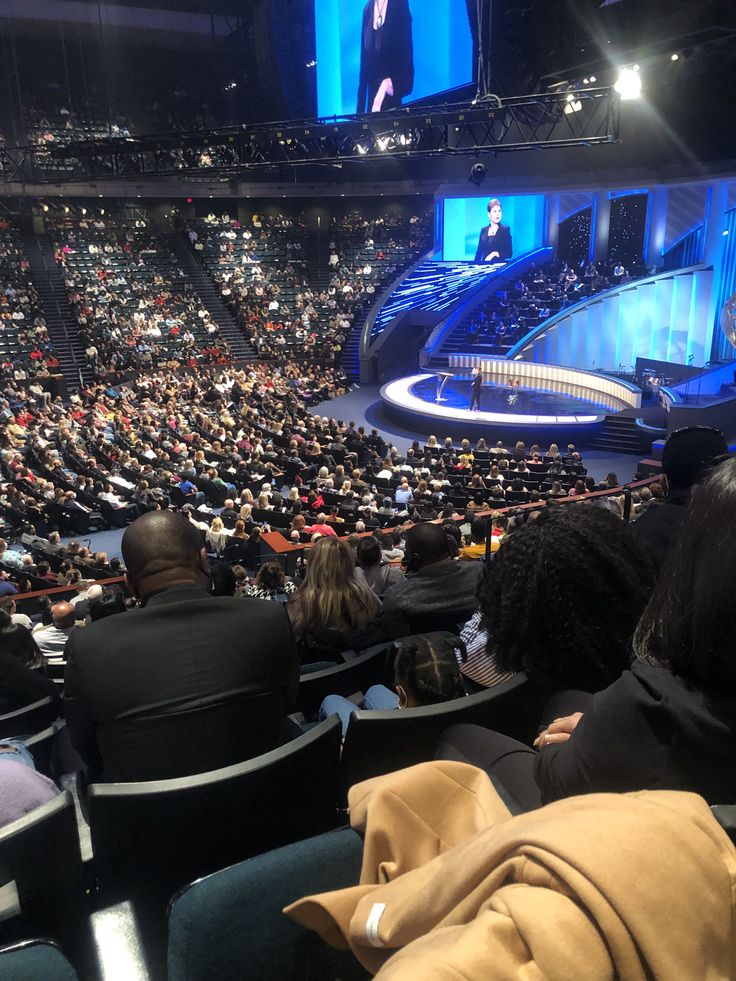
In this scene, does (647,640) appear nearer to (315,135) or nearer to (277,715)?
(277,715)

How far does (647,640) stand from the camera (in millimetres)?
1278

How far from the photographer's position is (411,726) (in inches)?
76.5

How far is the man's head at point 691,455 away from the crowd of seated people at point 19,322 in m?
17.8

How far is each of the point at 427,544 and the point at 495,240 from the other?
2354 cm

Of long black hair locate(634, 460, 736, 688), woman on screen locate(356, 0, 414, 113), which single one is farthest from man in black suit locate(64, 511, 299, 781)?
woman on screen locate(356, 0, 414, 113)

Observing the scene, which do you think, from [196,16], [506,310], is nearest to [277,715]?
[506,310]

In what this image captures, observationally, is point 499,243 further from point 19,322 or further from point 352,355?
point 19,322

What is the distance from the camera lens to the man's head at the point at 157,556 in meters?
2.33

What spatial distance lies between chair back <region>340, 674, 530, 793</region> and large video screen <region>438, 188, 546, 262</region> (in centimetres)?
2490

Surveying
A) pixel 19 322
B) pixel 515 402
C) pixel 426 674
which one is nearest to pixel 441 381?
pixel 515 402

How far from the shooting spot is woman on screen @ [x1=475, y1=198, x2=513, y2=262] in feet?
81.8

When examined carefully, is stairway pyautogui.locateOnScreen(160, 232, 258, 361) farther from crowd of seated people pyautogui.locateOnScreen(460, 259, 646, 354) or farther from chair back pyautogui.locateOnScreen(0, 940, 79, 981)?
chair back pyautogui.locateOnScreen(0, 940, 79, 981)

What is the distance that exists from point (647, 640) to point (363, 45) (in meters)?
20.6

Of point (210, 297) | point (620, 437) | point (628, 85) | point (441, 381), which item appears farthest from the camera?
point (210, 297)
